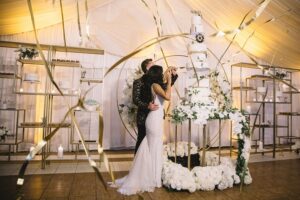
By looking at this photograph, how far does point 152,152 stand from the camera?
3.18 meters

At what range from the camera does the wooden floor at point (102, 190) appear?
9.26 ft

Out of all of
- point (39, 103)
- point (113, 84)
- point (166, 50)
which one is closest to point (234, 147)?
point (166, 50)

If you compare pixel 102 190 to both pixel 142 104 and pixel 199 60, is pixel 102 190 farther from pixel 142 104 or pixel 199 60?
pixel 199 60

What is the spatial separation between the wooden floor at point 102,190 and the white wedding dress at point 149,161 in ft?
0.48

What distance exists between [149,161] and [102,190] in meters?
0.65

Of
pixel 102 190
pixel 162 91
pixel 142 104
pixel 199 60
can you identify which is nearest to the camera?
pixel 102 190

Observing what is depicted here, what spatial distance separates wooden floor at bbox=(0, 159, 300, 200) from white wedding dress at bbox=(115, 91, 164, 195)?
0.48 ft

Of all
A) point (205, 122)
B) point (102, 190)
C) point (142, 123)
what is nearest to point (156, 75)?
point (142, 123)

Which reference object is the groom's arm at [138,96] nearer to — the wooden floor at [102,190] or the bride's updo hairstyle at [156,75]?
the bride's updo hairstyle at [156,75]

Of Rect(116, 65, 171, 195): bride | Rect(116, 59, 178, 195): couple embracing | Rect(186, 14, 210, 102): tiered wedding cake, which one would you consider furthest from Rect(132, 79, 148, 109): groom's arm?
Rect(186, 14, 210, 102): tiered wedding cake

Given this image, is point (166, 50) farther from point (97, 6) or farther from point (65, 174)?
point (65, 174)

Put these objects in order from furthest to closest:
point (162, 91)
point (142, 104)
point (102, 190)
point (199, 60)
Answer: point (199, 60)
point (142, 104)
point (162, 91)
point (102, 190)

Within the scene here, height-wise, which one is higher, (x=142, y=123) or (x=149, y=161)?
(x=142, y=123)

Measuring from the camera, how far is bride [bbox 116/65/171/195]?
308 centimetres
